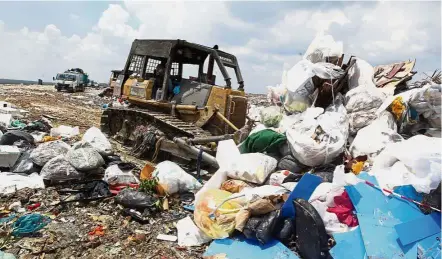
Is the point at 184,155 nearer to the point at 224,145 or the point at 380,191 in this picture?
the point at 224,145

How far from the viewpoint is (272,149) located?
421 centimetres

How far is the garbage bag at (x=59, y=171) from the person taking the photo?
14.7ft

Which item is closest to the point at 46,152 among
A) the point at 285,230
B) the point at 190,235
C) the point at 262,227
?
the point at 190,235

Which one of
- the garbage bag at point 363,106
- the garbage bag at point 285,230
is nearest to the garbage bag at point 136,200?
the garbage bag at point 285,230

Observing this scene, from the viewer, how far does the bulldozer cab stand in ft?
22.3

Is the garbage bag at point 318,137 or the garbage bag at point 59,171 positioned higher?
the garbage bag at point 318,137

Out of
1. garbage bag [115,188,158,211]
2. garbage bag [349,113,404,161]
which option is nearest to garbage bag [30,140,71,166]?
garbage bag [115,188,158,211]

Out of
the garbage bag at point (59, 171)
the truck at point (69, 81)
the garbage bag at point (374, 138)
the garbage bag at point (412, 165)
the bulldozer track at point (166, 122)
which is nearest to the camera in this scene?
the garbage bag at point (412, 165)

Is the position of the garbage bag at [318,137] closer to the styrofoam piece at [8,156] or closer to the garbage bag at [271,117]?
the garbage bag at [271,117]

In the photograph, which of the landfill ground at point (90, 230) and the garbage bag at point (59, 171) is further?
the garbage bag at point (59, 171)

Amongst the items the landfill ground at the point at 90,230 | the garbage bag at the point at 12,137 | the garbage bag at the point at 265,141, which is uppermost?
the garbage bag at the point at 265,141

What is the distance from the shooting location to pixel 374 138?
3.77 meters

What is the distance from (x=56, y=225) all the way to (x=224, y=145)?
210 centimetres

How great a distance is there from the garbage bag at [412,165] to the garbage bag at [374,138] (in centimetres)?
19
